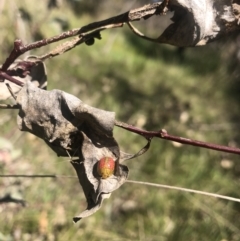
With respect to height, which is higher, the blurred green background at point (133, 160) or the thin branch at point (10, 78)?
the thin branch at point (10, 78)

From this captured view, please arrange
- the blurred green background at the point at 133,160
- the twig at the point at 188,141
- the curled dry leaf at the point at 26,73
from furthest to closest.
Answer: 1. the blurred green background at the point at 133,160
2. the curled dry leaf at the point at 26,73
3. the twig at the point at 188,141

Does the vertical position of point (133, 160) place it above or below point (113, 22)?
below

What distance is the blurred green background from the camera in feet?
3.88

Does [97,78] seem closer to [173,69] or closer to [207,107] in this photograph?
[207,107]

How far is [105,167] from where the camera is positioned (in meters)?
0.51

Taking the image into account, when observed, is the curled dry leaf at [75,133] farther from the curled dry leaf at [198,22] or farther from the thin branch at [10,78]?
the curled dry leaf at [198,22]

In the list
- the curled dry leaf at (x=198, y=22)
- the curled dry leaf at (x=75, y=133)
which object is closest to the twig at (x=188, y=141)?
the curled dry leaf at (x=75, y=133)

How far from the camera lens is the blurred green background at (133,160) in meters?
1.18

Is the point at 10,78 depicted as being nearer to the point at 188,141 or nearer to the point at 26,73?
the point at 26,73

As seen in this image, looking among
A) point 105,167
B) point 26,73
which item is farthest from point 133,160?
point 105,167

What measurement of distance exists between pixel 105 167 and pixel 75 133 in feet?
0.20

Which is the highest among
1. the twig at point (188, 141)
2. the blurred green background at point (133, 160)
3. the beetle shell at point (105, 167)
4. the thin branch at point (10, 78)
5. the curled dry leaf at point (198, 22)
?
the curled dry leaf at point (198, 22)

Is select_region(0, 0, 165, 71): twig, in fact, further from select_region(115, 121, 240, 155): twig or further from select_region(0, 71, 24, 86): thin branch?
select_region(115, 121, 240, 155): twig

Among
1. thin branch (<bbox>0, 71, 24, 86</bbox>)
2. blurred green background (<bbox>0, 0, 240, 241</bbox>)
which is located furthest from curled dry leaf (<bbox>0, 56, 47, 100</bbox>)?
blurred green background (<bbox>0, 0, 240, 241</bbox>)
